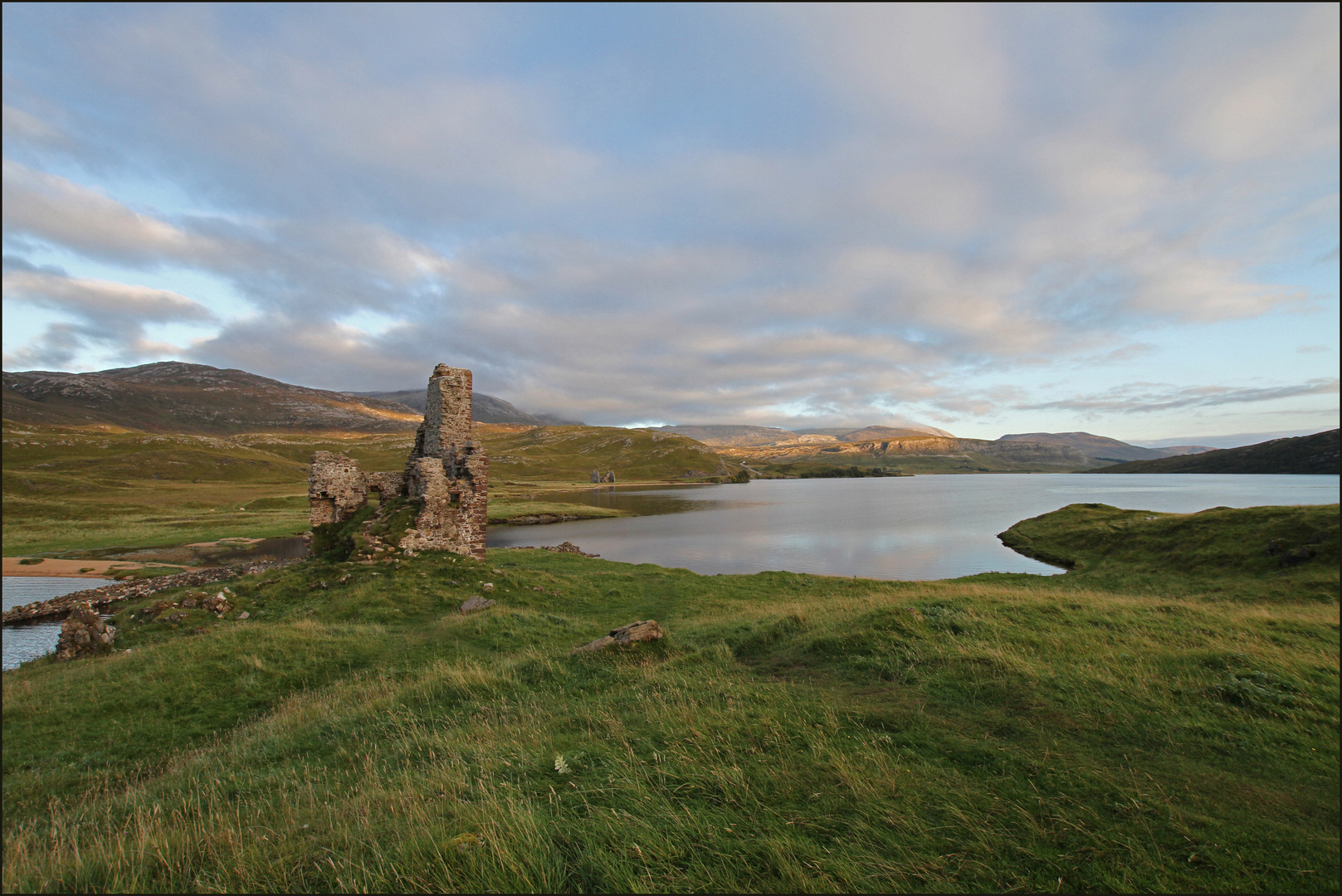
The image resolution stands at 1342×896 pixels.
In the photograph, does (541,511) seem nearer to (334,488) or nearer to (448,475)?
(448,475)

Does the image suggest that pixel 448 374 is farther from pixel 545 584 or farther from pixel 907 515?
pixel 907 515

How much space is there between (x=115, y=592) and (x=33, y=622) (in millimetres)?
3096

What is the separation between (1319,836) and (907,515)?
7450cm

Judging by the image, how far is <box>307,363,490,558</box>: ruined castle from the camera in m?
24.3

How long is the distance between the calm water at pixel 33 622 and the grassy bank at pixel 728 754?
5531 mm

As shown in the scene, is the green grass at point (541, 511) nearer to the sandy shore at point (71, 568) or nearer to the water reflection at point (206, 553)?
the water reflection at point (206, 553)

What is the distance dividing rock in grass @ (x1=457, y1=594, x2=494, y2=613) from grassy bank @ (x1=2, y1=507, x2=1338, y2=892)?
3.23 meters

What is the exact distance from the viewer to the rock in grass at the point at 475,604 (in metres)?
18.8

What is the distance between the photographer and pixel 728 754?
7.01 m

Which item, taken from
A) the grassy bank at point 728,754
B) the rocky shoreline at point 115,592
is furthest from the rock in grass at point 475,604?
Answer: the rocky shoreline at point 115,592

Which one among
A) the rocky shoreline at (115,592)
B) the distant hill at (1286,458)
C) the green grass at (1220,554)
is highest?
the distant hill at (1286,458)

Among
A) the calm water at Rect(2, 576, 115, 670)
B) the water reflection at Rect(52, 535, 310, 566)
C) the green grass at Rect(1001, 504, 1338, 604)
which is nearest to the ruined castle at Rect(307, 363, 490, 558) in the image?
the calm water at Rect(2, 576, 115, 670)

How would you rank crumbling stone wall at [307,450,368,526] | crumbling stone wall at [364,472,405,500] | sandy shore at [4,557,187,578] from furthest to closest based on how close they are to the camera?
sandy shore at [4,557,187,578], crumbling stone wall at [364,472,405,500], crumbling stone wall at [307,450,368,526]

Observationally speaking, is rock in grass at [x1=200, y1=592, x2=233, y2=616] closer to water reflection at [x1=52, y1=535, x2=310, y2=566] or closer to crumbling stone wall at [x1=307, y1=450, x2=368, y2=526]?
crumbling stone wall at [x1=307, y1=450, x2=368, y2=526]
